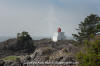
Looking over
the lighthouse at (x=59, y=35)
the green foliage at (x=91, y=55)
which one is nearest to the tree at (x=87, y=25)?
the lighthouse at (x=59, y=35)

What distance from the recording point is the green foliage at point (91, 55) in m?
13.7

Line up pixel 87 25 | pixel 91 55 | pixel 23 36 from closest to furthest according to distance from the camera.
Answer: pixel 91 55
pixel 87 25
pixel 23 36

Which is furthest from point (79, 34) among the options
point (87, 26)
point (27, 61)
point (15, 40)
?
point (15, 40)

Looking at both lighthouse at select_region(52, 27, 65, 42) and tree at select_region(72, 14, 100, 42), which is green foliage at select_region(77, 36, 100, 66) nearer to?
tree at select_region(72, 14, 100, 42)

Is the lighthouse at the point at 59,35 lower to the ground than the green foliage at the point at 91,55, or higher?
higher

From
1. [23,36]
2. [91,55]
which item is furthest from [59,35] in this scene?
[91,55]

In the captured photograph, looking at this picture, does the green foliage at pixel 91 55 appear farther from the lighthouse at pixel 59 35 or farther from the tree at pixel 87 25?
the lighthouse at pixel 59 35

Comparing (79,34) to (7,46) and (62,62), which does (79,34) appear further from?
(7,46)

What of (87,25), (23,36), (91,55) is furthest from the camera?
(23,36)

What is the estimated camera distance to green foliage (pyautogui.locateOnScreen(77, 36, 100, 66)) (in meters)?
13.7

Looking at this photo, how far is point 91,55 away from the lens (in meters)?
13.8

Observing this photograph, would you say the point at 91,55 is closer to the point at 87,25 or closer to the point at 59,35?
the point at 87,25

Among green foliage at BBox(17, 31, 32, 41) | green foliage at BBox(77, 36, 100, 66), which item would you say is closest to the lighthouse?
green foliage at BBox(17, 31, 32, 41)

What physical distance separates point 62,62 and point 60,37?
27.6 m
